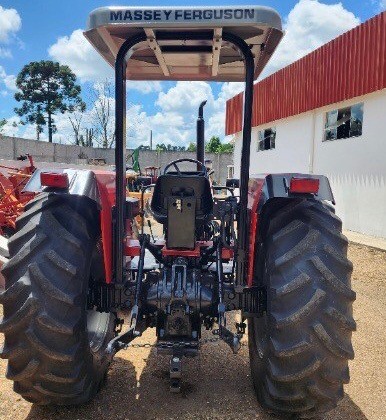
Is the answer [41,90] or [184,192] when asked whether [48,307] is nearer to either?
[184,192]

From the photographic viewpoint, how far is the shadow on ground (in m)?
2.71

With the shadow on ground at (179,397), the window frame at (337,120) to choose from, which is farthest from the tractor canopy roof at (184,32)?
the window frame at (337,120)

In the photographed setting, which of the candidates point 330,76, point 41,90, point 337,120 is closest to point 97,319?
point 337,120

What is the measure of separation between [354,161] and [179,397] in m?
9.07

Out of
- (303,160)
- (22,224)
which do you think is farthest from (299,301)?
(303,160)

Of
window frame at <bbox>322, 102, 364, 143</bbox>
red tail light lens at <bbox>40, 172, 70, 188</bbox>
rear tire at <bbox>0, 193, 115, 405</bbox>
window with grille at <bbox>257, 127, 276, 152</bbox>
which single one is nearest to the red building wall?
window frame at <bbox>322, 102, 364, 143</bbox>

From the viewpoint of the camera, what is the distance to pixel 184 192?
9.93ft

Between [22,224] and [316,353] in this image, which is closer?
[316,353]

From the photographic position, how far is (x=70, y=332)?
2.32m

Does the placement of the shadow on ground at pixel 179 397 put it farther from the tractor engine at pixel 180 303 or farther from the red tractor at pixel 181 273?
the tractor engine at pixel 180 303

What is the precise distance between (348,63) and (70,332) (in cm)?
1047

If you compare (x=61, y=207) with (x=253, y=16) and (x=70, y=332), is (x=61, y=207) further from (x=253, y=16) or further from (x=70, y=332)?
(x=253, y=16)

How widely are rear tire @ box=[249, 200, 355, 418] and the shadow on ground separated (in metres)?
0.43

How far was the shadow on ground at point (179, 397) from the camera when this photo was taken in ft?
8.88
